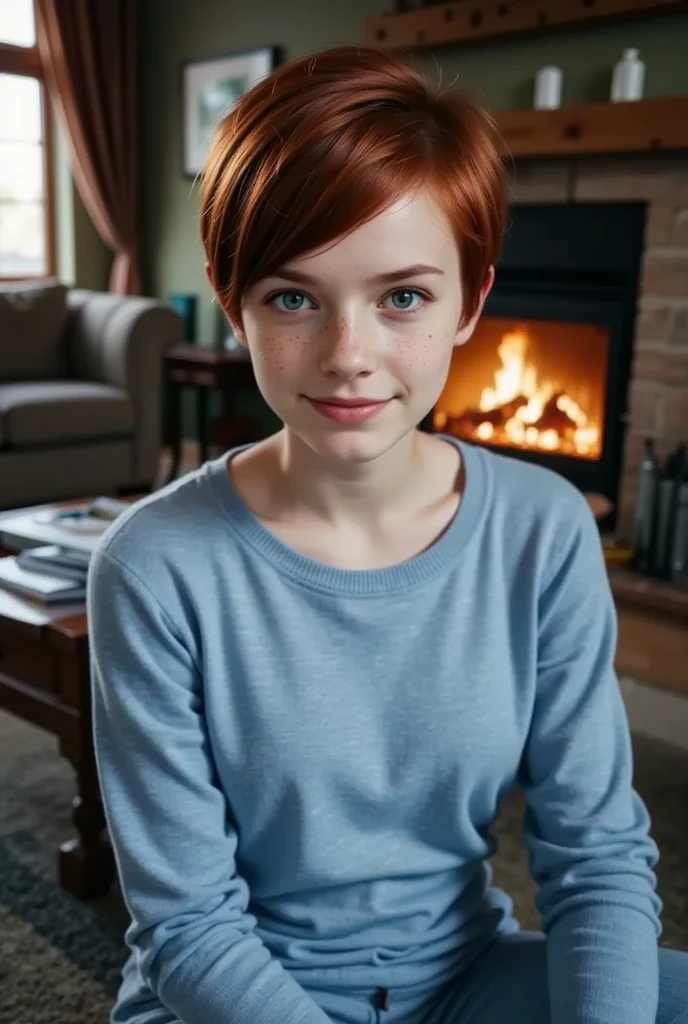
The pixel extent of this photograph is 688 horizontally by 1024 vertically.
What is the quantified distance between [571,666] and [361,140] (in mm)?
430

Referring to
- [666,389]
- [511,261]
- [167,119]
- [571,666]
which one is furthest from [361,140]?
[167,119]

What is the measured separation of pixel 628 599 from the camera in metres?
2.38

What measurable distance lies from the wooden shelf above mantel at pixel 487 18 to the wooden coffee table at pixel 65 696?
2.32 m

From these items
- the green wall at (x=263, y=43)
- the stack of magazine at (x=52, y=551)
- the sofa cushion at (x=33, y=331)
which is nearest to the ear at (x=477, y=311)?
the stack of magazine at (x=52, y=551)

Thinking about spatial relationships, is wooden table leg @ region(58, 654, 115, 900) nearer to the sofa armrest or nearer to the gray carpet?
the gray carpet

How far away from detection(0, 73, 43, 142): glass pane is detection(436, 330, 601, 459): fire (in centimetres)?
286

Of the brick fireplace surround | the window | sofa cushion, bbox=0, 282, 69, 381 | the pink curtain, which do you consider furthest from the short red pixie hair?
the window

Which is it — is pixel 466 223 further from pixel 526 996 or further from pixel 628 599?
pixel 628 599

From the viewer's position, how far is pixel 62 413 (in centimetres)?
348

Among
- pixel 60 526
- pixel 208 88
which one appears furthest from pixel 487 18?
pixel 60 526

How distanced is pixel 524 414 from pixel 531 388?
8 cm

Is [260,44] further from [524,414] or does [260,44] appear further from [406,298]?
[406,298]

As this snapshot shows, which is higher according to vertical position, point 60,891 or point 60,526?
point 60,526

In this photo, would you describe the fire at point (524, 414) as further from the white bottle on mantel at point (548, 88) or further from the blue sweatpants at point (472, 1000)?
the blue sweatpants at point (472, 1000)
